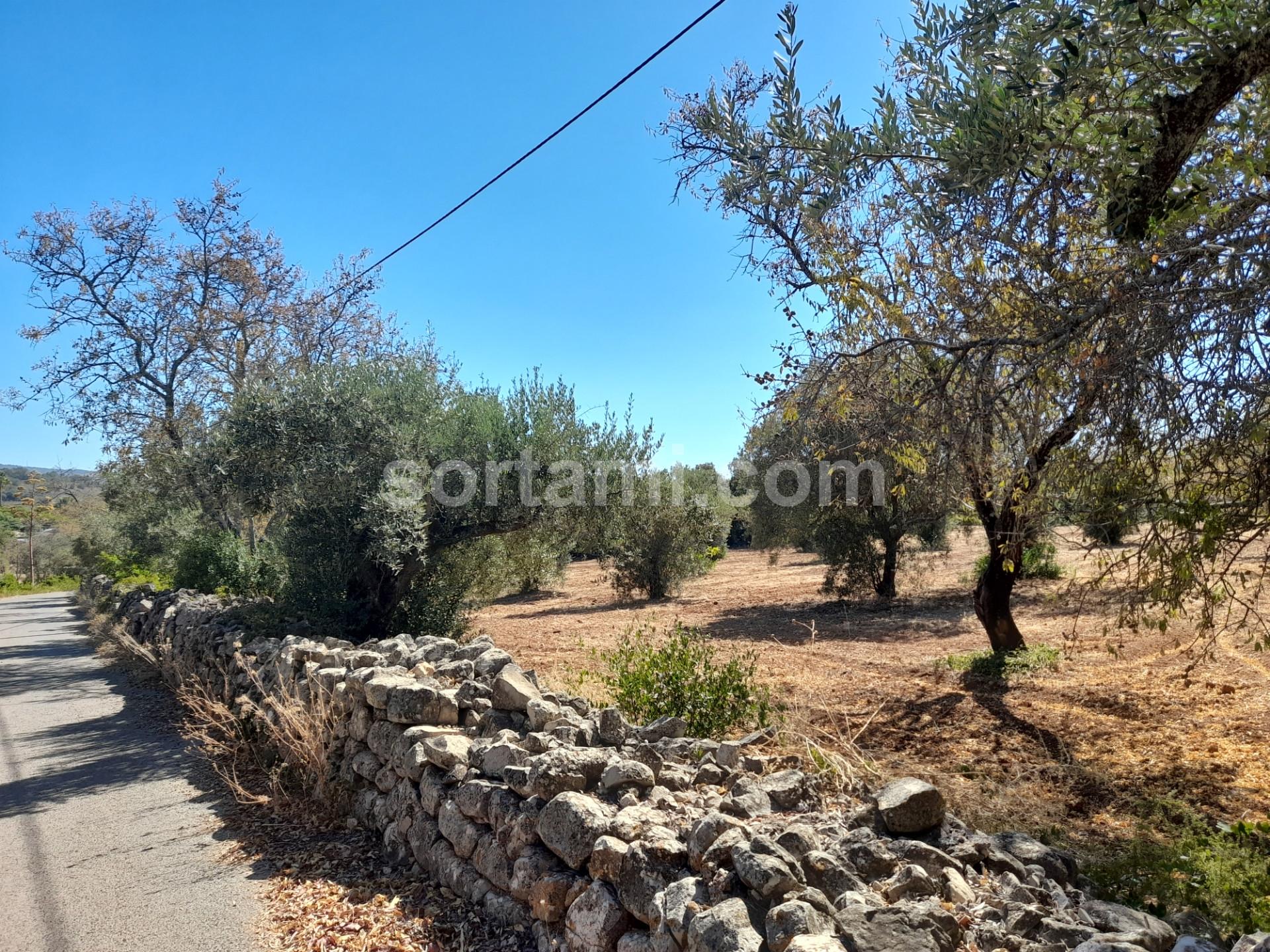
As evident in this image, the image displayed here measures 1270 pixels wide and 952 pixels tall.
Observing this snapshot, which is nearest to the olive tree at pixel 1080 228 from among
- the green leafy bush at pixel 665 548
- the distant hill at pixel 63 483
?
the green leafy bush at pixel 665 548

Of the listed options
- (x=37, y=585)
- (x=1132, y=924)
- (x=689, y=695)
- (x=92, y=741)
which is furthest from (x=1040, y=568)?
(x=37, y=585)

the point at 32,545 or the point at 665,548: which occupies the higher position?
the point at 32,545

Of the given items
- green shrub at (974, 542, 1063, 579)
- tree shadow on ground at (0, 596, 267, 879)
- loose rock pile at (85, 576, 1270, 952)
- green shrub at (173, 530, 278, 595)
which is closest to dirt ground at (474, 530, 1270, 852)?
loose rock pile at (85, 576, 1270, 952)

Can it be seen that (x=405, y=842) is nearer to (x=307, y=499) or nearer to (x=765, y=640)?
(x=307, y=499)

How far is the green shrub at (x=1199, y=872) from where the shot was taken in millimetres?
3322

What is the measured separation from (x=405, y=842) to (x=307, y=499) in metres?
5.67

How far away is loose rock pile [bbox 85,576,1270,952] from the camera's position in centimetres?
262

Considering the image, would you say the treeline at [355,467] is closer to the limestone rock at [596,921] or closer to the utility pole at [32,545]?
the limestone rock at [596,921]

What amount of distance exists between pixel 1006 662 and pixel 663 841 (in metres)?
7.37

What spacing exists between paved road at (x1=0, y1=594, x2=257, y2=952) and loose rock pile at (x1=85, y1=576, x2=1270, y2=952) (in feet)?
3.30

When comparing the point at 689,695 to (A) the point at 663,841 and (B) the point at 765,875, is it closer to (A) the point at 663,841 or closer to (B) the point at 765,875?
(A) the point at 663,841

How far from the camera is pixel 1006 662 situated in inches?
366

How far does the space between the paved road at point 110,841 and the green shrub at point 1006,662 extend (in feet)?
25.5

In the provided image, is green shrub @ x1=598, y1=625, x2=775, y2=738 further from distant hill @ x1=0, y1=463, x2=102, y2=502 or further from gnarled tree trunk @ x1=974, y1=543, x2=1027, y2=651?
distant hill @ x1=0, y1=463, x2=102, y2=502
